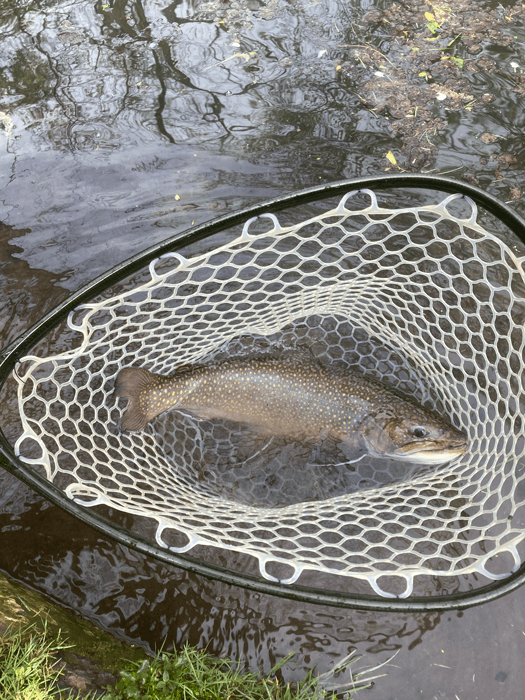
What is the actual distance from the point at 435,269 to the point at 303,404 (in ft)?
4.94

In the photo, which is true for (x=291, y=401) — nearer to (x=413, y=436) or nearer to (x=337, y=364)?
(x=337, y=364)

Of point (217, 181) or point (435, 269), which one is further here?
point (217, 181)

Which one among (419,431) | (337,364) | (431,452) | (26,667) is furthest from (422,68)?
(26,667)

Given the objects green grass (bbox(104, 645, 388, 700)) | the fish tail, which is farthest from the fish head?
the fish tail

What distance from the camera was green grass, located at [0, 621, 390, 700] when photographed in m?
2.31

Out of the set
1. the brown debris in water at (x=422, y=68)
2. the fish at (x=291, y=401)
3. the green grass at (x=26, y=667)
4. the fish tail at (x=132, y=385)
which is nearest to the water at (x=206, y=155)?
the brown debris in water at (x=422, y=68)

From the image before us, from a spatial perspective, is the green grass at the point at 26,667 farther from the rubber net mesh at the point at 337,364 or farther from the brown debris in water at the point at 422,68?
the brown debris in water at the point at 422,68

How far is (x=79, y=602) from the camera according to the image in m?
2.89

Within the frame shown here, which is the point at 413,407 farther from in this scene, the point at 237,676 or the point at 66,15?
the point at 66,15

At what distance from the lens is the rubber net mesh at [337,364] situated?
287 centimetres

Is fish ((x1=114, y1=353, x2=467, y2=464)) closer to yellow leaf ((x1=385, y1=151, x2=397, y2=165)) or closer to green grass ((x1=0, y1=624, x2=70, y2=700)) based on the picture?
green grass ((x1=0, y1=624, x2=70, y2=700))

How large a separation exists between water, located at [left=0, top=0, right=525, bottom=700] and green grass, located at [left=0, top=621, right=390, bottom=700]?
0.09 m

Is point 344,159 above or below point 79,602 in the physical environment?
above

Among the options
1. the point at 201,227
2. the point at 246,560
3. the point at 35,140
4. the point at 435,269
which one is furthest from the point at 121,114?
the point at 246,560
